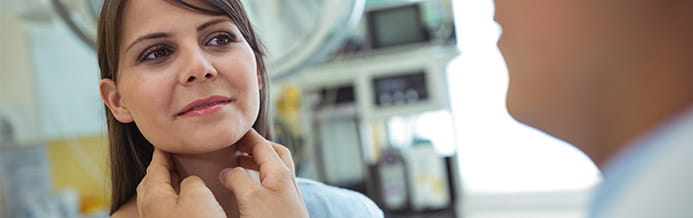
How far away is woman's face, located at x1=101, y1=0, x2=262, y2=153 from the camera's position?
50 cm

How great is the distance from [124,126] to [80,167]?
1.71 m

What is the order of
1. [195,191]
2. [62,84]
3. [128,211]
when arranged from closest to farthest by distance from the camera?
[195,191] → [128,211] → [62,84]

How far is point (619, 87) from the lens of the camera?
0.29 metres

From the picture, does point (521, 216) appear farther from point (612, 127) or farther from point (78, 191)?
point (612, 127)

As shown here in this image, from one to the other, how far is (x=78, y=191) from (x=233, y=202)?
178 cm

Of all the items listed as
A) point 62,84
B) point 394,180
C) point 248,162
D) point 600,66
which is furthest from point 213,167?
point 394,180

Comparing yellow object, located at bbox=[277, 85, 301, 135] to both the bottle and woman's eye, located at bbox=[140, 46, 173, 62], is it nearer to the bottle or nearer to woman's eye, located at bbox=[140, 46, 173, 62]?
the bottle

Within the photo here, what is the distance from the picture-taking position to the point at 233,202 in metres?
0.58

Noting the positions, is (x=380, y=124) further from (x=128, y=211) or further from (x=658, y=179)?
(x=658, y=179)

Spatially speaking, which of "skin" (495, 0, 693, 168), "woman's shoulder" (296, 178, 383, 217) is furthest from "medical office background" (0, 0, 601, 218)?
"skin" (495, 0, 693, 168)

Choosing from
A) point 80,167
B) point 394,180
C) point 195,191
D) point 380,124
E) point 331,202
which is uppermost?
point 195,191

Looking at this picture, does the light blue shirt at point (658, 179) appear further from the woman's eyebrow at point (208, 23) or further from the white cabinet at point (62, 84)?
the white cabinet at point (62, 84)

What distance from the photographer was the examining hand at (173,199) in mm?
463

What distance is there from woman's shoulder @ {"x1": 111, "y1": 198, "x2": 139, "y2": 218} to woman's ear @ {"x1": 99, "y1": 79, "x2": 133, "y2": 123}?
0.30ft
